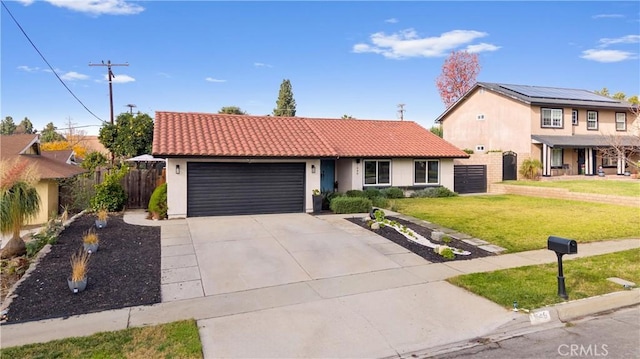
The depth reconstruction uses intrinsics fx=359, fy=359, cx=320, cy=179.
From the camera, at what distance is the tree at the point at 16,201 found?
27.1 feet

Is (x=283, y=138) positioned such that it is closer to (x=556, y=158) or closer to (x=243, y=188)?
(x=243, y=188)

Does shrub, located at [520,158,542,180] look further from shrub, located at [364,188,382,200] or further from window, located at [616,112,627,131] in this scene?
shrub, located at [364,188,382,200]

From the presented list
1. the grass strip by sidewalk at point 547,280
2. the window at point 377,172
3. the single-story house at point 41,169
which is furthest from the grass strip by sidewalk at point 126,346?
the window at point 377,172

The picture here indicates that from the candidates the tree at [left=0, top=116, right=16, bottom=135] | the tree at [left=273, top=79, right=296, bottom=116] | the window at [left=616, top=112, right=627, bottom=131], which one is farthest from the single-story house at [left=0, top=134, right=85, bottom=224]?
the tree at [left=0, top=116, right=16, bottom=135]

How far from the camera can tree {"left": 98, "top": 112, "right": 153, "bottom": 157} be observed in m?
27.4

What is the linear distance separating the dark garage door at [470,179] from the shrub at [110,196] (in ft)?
59.8

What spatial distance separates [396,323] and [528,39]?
21.7m

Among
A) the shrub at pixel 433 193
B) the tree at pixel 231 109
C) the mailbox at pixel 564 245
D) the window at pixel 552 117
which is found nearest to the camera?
the mailbox at pixel 564 245

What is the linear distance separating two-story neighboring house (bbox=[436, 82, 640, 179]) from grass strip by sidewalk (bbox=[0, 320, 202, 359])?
27427 millimetres

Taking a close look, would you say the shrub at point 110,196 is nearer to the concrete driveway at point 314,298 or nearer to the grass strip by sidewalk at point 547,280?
the concrete driveway at point 314,298

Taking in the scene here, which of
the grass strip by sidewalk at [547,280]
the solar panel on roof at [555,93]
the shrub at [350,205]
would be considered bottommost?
the grass strip by sidewalk at [547,280]

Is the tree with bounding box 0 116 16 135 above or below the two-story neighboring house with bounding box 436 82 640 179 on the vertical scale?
above

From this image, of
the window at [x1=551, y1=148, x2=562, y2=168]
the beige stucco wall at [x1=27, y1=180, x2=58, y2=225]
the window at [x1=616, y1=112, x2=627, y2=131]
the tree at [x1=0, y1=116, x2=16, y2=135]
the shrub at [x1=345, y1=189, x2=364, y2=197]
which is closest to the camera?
the beige stucco wall at [x1=27, y1=180, x2=58, y2=225]

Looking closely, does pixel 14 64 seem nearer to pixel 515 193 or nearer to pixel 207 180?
pixel 207 180
